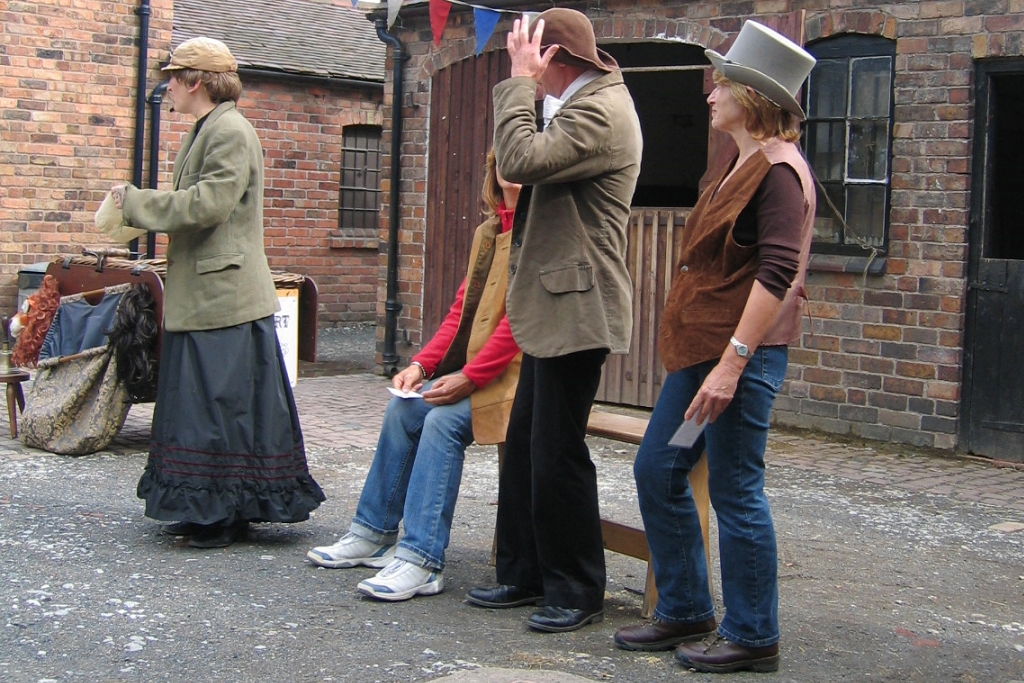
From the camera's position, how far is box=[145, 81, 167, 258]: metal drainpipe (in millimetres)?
13328

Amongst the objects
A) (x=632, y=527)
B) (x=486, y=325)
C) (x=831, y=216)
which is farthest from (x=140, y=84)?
(x=632, y=527)

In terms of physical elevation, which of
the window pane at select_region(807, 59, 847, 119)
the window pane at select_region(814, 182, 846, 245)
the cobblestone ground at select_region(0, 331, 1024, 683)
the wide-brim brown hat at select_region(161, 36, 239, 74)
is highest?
the window pane at select_region(807, 59, 847, 119)

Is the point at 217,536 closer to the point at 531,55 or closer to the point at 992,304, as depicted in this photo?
the point at 531,55

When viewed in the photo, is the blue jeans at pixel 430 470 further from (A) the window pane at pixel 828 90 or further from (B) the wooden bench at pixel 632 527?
(A) the window pane at pixel 828 90

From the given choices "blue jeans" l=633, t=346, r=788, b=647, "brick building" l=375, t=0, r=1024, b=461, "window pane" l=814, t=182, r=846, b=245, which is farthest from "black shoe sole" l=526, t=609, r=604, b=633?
"window pane" l=814, t=182, r=846, b=245

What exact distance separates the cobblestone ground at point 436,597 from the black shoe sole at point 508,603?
28mm

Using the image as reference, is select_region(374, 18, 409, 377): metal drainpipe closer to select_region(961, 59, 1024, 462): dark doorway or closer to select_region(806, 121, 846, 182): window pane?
select_region(806, 121, 846, 182): window pane

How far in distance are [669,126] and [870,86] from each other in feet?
15.9

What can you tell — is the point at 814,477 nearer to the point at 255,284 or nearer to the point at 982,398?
the point at 982,398

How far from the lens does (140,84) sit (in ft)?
43.3

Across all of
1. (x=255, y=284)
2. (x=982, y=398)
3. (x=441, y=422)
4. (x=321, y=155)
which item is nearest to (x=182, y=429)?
(x=255, y=284)

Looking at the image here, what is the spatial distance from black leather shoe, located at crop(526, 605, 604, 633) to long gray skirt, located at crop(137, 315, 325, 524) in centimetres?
133

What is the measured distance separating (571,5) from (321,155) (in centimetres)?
678

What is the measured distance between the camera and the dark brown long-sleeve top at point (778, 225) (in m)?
3.63
